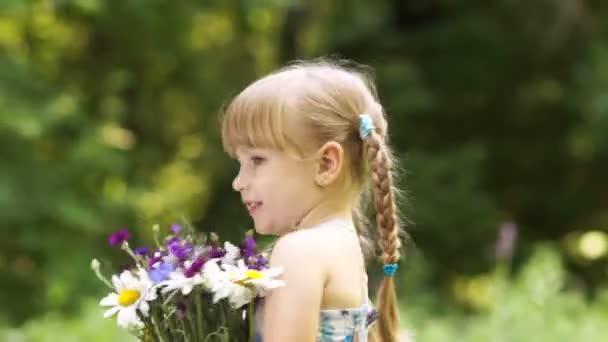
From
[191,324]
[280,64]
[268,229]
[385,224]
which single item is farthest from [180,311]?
[280,64]

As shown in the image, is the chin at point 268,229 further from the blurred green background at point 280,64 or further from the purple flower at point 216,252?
the blurred green background at point 280,64

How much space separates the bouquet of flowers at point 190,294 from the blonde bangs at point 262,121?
8.6 inches

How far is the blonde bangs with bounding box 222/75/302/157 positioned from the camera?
7.78 feet

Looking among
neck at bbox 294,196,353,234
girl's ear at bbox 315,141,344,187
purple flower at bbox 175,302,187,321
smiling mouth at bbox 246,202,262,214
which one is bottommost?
purple flower at bbox 175,302,187,321

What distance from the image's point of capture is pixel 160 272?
2295 mm

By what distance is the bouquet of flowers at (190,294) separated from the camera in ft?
7.46

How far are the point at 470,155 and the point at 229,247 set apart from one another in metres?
8.70

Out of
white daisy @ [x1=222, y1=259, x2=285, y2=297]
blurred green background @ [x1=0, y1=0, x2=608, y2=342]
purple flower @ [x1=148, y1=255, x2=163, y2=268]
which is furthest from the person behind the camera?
blurred green background @ [x1=0, y1=0, x2=608, y2=342]

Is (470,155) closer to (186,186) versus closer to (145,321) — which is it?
(186,186)

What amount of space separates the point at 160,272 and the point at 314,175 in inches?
13.8

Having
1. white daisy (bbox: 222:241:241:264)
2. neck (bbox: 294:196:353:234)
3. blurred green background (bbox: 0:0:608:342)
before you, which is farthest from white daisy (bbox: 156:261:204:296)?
blurred green background (bbox: 0:0:608:342)

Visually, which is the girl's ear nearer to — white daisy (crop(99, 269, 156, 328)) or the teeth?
the teeth

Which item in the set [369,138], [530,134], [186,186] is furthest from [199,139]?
[369,138]

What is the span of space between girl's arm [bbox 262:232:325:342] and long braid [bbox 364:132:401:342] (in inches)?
9.7
